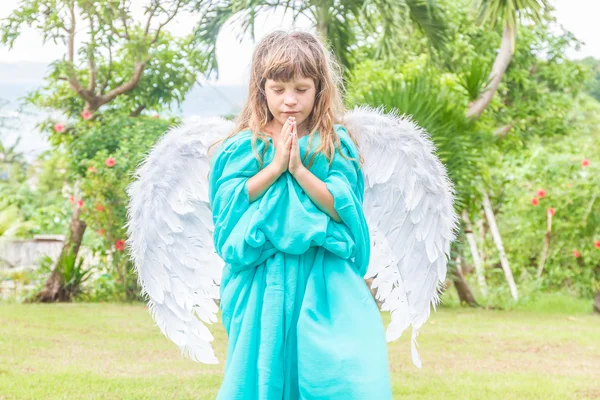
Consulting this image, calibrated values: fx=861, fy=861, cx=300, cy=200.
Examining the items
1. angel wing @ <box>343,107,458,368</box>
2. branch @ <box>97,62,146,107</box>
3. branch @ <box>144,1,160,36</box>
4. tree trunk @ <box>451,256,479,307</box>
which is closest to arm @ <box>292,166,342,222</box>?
angel wing @ <box>343,107,458,368</box>

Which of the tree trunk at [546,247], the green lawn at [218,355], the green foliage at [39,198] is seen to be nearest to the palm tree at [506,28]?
the tree trunk at [546,247]

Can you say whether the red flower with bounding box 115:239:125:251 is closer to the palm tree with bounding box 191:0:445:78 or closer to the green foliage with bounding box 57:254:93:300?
the green foliage with bounding box 57:254:93:300

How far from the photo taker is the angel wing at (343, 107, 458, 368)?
3.02 metres

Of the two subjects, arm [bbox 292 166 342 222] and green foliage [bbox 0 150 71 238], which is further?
green foliage [bbox 0 150 71 238]

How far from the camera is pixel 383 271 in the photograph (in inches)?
126

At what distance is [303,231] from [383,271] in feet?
2.70

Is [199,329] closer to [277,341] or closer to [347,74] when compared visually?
[277,341]

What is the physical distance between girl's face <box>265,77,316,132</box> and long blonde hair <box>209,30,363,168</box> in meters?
0.02

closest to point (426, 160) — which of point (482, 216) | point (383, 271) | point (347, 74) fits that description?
point (383, 271)

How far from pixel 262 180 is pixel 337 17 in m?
6.79

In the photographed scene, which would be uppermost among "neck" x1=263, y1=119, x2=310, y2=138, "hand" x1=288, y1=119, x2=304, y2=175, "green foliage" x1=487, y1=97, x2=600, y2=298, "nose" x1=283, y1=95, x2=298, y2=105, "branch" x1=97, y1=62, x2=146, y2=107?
"nose" x1=283, y1=95, x2=298, y2=105

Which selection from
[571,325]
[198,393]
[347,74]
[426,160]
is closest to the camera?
[426,160]

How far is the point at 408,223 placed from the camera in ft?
10.3

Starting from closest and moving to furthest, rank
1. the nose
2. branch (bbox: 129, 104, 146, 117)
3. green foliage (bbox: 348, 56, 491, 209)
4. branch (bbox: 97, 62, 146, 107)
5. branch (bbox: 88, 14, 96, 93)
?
1. the nose
2. green foliage (bbox: 348, 56, 491, 209)
3. branch (bbox: 88, 14, 96, 93)
4. branch (bbox: 97, 62, 146, 107)
5. branch (bbox: 129, 104, 146, 117)
